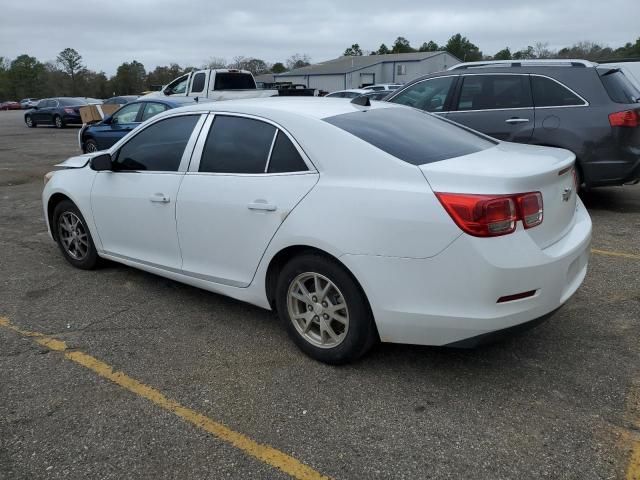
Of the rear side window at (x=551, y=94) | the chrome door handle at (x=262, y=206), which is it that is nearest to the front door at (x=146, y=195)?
the chrome door handle at (x=262, y=206)

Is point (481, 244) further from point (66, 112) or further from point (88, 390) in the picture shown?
point (66, 112)

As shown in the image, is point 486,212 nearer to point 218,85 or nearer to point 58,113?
point 218,85

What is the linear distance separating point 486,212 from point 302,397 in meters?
1.40

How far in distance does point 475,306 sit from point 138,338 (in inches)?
90.9

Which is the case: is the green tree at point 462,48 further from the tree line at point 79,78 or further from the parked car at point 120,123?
the parked car at point 120,123

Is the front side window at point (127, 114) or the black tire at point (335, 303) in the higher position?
the front side window at point (127, 114)

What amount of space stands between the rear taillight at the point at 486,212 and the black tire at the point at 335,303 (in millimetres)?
690

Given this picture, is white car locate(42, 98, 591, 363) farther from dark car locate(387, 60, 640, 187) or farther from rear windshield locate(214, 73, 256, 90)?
rear windshield locate(214, 73, 256, 90)

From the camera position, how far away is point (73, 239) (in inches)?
203

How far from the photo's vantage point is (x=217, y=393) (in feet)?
10.2

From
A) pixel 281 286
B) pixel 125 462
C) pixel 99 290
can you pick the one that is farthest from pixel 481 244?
pixel 99 290

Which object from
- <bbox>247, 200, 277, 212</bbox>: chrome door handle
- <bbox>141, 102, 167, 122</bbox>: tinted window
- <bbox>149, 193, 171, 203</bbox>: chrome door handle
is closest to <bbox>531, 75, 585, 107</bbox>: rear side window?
<bbox>247, 200, 277, 212</bbox>: chrome door handle

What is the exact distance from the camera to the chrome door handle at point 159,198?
4.01m

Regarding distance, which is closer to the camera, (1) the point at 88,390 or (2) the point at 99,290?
(1) the point at 88,390
